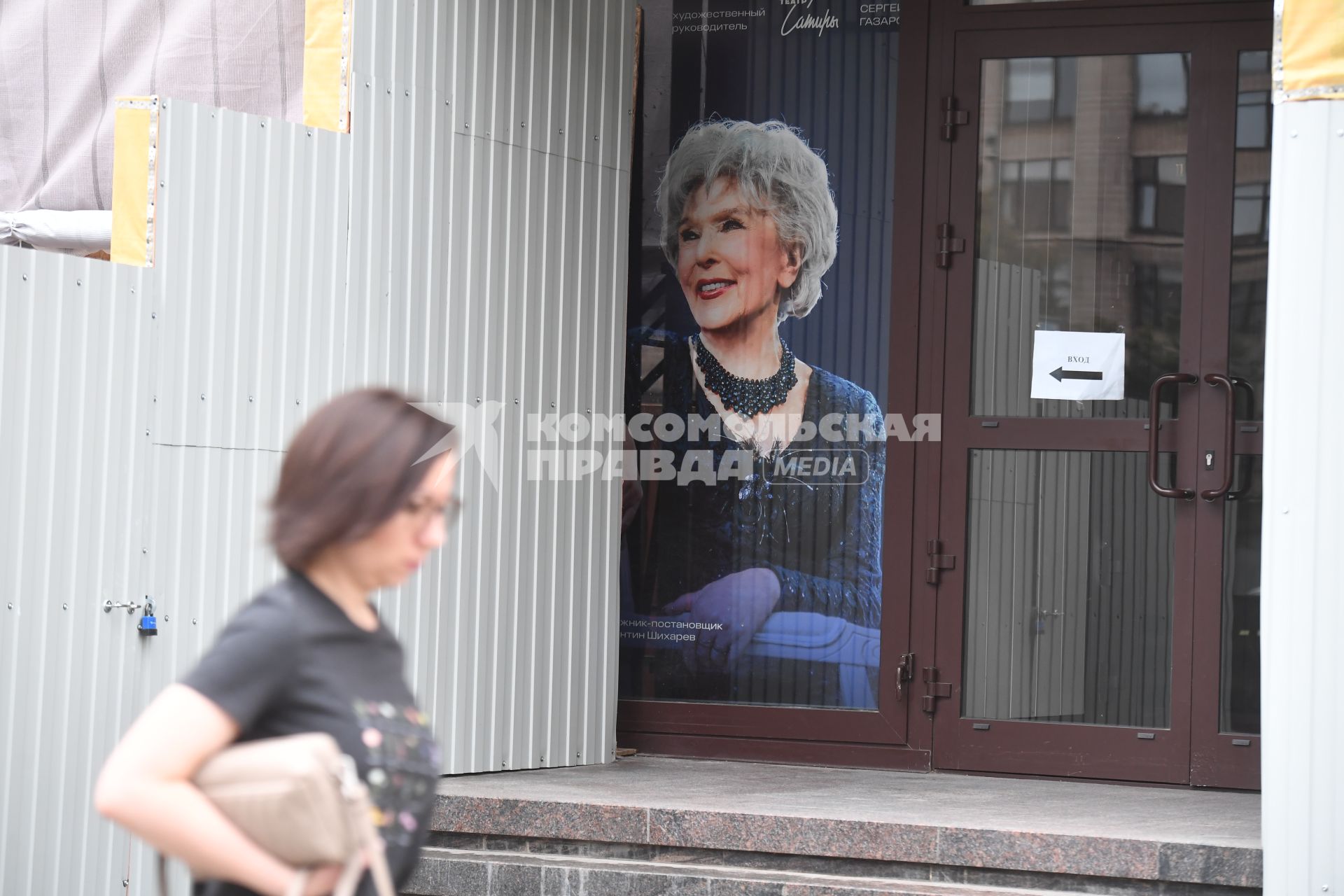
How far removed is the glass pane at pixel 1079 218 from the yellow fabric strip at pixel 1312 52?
5.79ft

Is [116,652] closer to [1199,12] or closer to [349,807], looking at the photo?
[349,807]

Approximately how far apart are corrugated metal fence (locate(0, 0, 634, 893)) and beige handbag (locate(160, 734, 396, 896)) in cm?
329

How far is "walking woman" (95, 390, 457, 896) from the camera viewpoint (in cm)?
200

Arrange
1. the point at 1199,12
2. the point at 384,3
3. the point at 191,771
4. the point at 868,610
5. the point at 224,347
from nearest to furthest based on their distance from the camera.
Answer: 1. the point at 191,771
2. the point at 224,347
3. the point at 384,3
4. the point at 1199,12
5. the point at 868,610

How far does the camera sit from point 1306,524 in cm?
450

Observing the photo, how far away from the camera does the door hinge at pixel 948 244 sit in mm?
6594

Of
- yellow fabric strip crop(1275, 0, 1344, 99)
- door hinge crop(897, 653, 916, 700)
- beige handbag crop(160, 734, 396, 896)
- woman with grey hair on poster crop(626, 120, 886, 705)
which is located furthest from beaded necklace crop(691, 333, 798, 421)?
beige handbag crop(160, 734, 396, 896)

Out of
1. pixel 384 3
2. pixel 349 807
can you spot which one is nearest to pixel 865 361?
pixel 384 3

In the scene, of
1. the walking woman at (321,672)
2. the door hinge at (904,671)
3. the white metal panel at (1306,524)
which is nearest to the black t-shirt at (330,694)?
the walking woman at (321,672)

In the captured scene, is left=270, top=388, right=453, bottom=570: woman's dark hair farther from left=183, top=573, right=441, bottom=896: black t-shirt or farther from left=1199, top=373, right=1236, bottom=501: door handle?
left=1199, top=373, right=1236, bottom=501: door handle

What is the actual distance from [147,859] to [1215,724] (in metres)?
4.04

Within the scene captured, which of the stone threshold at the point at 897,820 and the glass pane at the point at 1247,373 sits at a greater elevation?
the glass pane at the point at 1247,373

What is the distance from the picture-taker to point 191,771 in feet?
6.61

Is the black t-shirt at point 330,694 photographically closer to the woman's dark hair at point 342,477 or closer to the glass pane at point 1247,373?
the woman's dark hair at point 342,477
